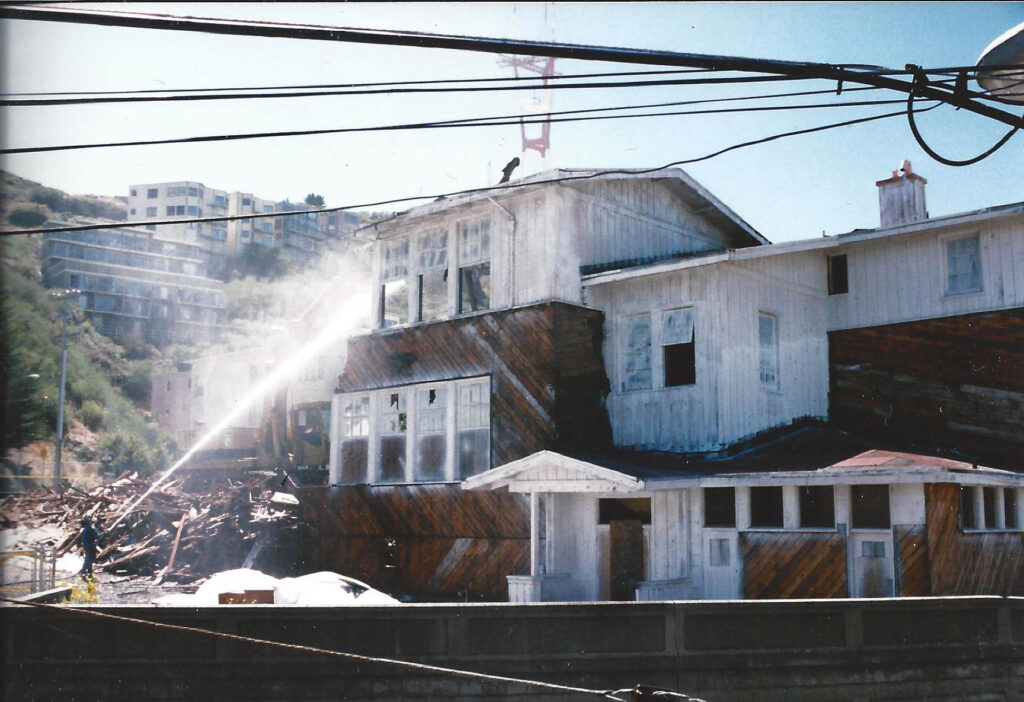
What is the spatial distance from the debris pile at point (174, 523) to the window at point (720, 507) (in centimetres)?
1491

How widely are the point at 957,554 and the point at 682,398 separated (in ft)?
19.8

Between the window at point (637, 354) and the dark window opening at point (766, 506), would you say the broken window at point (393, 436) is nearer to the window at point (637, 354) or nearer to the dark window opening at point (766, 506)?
the window at point (637, 354)

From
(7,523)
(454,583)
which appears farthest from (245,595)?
(7,523)

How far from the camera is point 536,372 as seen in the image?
20.8 metres

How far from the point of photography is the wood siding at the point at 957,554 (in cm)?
1530

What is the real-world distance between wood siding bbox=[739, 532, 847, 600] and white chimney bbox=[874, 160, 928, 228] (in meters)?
8.20

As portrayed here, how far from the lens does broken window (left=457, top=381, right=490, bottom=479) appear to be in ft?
71.7

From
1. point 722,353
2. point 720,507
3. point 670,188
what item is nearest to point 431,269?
point 670,188

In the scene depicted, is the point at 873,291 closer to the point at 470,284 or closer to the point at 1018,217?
the point at 1018,217

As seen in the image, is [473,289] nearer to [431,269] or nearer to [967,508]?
[431,269]

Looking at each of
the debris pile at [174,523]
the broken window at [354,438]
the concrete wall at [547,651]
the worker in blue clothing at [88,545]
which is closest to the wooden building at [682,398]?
the broken window at [354,438]

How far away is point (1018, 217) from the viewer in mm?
18500

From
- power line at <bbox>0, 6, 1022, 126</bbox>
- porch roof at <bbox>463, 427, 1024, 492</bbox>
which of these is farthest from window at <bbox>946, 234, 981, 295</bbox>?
power line at <bbox>0, 6, 1022, 126</bbox>

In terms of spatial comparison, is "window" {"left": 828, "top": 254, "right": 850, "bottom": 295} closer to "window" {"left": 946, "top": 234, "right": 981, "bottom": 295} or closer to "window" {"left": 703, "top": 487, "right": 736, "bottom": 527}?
"window" {"left": 946, "top": 234, "right": 981, "bottom": 295}
